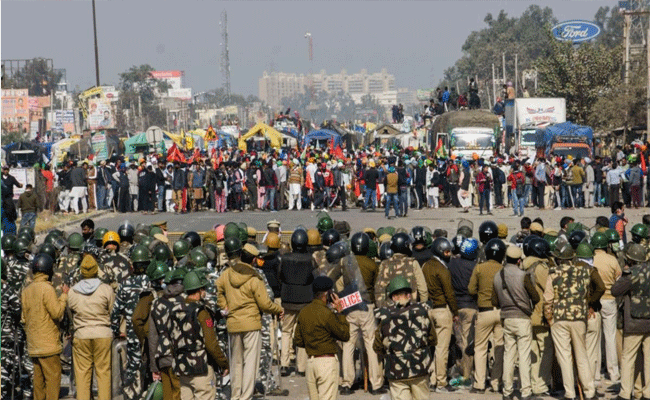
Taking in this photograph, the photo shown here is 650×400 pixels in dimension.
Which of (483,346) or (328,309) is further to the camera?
(483,346)

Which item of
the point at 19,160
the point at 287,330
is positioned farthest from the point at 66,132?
the point at 287,330

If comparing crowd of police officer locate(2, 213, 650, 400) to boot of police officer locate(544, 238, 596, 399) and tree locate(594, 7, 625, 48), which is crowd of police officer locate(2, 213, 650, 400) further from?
tree locate(594, 7, 625, 48)

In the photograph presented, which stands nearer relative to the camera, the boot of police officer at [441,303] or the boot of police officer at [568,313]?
the boot of police officer at [568,313]

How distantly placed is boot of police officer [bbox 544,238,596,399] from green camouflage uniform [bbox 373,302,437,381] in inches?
103

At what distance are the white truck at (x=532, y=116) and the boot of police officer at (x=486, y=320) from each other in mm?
37417

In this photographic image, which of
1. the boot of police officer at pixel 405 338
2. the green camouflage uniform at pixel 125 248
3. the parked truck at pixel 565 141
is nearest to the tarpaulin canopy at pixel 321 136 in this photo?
the parked truck at pixel 565 141

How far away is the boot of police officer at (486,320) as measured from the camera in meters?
13.9

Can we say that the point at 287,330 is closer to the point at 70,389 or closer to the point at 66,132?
Answer: the point at 70,389

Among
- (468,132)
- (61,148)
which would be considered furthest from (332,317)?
(61,148)

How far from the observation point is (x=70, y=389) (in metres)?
14.6

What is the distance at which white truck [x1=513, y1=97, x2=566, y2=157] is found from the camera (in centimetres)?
5153

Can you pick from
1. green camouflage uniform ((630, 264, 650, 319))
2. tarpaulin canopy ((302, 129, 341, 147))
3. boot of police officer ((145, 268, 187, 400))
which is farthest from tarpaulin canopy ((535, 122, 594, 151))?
boot of police officer ((145, 268, 187, 400))

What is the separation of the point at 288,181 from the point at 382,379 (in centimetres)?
2393

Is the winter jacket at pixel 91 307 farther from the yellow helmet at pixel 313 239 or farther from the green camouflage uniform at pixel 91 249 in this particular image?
the yellow helmet at pixel 313 239
